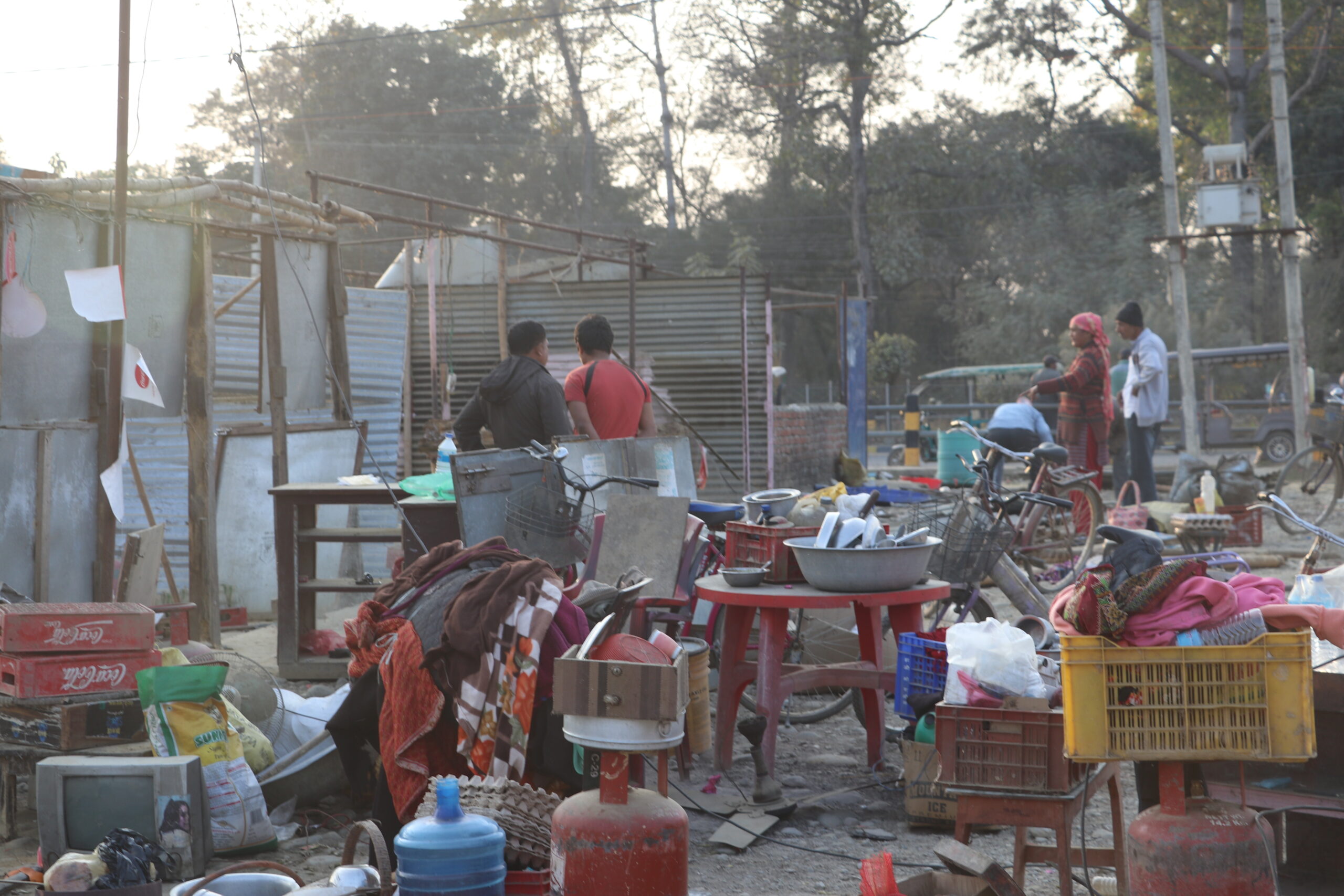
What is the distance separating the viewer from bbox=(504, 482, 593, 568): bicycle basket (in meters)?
5.44

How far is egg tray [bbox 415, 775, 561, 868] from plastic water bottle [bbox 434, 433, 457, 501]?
230cm

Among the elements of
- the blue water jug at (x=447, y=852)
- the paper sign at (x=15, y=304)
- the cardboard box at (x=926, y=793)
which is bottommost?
the cardboard box at (x=926, y=793)

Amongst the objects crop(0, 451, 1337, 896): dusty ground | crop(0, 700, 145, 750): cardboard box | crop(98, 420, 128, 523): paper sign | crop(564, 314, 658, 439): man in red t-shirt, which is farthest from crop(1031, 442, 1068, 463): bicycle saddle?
crop(0, 700, 145, 750): cardboard box

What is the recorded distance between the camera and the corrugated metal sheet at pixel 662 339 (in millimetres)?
14297

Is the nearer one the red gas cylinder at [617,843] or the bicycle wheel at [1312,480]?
the red gas cylinder at [617,843]

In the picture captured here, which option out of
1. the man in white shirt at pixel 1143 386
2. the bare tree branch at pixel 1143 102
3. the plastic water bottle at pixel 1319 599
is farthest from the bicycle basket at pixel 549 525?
the bare tree branch at pixel 1143 102

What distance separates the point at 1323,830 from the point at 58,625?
443 cm

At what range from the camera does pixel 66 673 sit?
14.6ft

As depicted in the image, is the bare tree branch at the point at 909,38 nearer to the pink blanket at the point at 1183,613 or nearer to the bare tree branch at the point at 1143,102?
the bare tree branch at the point at 1143,102

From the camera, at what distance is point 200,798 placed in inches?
157

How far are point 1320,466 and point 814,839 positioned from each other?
1056 centimetres

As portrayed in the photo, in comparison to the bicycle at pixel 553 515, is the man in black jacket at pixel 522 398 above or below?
above

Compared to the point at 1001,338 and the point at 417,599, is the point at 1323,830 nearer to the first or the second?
the point at 417,599

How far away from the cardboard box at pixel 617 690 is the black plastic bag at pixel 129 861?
124 centimetres
